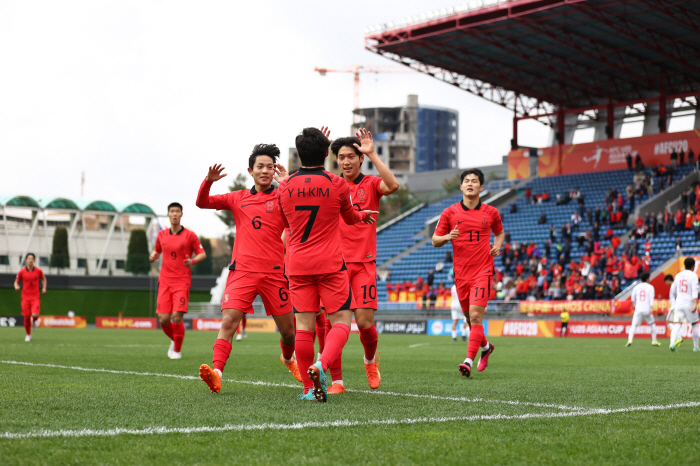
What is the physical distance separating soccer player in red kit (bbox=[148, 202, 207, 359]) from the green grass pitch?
351cm

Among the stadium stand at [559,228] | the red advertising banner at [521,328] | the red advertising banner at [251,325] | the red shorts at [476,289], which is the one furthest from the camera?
the red advertising banner at [251,325]

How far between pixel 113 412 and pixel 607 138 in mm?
42478

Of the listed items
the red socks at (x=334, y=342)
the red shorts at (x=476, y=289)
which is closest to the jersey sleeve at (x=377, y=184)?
the red socks at (x=334, y=342)

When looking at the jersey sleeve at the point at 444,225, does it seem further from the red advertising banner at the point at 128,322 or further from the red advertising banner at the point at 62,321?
the red advertising banner at the point at 62,321

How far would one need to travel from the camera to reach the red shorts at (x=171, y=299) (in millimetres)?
13250

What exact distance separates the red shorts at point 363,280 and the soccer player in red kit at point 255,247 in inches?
26.9

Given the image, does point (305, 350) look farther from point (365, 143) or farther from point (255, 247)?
point (365, 143)

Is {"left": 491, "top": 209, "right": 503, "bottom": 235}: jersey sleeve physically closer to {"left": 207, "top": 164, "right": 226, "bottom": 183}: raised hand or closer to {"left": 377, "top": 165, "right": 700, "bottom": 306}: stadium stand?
{"left": 207, "top": 164, "right": 226, "bottom": 183}: raised hand

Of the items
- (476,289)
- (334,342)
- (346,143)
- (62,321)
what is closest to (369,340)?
(334,342)

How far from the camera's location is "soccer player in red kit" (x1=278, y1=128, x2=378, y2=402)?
267 inches

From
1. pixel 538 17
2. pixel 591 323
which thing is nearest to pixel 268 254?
pixel 591 323

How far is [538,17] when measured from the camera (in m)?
35.3

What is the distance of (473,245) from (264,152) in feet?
10.9

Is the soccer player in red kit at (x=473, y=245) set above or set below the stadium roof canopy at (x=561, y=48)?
below
